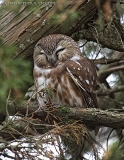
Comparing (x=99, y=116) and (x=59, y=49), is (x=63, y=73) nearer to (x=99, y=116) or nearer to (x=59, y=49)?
(x=59, y=49)

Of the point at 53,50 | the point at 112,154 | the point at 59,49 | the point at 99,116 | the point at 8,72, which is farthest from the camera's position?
the point at 59,49

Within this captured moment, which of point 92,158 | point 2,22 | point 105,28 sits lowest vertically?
point 92,158

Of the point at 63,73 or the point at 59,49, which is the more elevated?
the point at 59,49

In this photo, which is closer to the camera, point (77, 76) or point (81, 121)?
point (81, 121)

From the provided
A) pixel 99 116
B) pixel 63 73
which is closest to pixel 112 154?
pixel 99 116

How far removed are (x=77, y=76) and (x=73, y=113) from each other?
43.0 inches

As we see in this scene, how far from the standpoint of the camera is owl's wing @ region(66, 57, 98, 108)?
591cm

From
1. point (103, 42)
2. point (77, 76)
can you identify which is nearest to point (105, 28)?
point (103, 42)

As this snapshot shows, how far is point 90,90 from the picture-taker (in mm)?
6039

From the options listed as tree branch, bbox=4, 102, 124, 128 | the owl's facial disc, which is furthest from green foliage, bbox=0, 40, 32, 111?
the owl's facial disc

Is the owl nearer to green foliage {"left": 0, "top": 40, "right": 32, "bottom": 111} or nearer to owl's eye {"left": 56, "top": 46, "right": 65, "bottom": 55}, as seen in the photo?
owl's eye {"left": 56, "top": 46, "right": 65, "bottom": 55}

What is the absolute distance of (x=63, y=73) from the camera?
19.3 ft

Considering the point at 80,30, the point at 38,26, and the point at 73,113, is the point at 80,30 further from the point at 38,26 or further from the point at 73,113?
the point at 73,113

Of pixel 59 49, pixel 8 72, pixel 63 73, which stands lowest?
pixel 63 73
